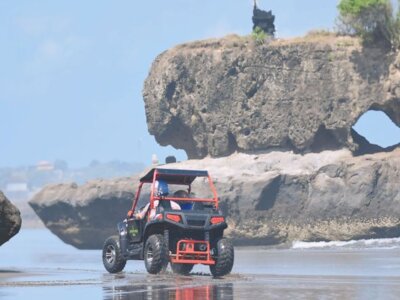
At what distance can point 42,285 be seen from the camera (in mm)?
31016

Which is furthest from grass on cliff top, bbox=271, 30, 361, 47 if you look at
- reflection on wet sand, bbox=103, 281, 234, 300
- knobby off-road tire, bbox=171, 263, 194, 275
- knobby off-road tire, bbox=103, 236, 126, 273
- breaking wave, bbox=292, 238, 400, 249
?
reflection on wet sand, bbox=103, 281, 234, 300

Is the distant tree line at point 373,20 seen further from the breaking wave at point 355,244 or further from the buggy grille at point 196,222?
the buggy grille at point 196,222

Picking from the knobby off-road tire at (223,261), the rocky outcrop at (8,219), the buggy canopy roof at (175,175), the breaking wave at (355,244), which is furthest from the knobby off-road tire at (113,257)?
Result: the breaking wave at (355,244)

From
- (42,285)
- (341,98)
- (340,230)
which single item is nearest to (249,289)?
(42,285)

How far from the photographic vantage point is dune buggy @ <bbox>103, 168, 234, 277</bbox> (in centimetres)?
3528

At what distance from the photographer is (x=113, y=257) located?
3788cm

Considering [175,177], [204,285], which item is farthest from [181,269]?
[204,285]

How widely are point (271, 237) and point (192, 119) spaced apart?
37.2 ft

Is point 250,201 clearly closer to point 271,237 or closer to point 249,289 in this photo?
point 271,237

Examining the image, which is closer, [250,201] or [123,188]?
[250,201]

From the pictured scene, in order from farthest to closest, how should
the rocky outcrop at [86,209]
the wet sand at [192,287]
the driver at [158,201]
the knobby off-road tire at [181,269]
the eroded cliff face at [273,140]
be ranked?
1. the rocky outcrop at [86,209]
2. the eroded cliff face at [273,140]
3. the knobby off-road tire at [181,269]
4. the driver at [158,201]
5. the wet sand at [192,287]

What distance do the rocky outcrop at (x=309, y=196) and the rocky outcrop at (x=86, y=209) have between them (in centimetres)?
570

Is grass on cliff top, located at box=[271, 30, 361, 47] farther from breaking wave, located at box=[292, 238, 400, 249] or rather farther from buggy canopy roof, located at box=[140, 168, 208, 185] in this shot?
buggy canopy roof, located at box=[140, 168, 208, 185]

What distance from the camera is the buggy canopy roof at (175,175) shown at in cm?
3678
